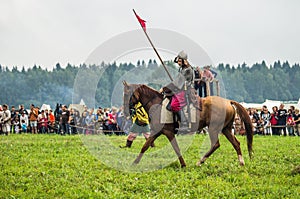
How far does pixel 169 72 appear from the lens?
13.2 metres

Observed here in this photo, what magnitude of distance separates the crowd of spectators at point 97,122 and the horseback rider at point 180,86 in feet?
33.6

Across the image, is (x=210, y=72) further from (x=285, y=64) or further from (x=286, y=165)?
(x=285, y=64)

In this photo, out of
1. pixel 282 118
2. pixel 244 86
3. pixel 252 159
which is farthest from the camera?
pixel 244 86

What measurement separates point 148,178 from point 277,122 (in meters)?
15.7

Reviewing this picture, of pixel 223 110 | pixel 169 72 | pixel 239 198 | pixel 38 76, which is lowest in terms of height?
pixel 239 198

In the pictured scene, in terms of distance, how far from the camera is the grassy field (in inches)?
338

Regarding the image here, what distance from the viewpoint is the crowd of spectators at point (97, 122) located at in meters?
23.9

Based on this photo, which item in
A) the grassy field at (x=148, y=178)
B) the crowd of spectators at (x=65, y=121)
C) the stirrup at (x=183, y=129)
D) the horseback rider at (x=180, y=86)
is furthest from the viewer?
the crowd of spectators at (x=65, y=121)

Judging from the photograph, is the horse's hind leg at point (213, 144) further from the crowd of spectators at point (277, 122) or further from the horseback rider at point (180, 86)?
the crowd of spectators at point (277, 122)

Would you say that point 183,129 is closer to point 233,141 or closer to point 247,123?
point 233,141

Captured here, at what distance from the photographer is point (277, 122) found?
24.2 m

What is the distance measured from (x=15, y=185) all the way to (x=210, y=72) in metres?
11.2

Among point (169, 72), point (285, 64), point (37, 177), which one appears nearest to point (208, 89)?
point (169, 72)

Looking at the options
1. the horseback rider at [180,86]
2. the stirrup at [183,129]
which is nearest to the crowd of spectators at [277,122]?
the stirrup at [183,129]
